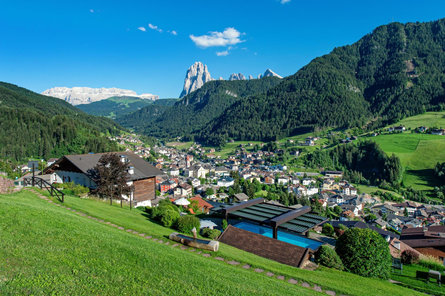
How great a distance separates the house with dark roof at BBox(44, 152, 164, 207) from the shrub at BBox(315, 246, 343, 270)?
1836 cm

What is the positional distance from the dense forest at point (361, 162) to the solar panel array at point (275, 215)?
369ft

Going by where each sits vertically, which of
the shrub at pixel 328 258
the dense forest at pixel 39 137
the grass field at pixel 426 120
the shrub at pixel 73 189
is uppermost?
the grass field at pixel 426 120

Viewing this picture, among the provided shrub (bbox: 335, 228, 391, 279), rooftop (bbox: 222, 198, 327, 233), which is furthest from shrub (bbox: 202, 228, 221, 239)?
shrub (bbox: 335, 228, 391, 279)

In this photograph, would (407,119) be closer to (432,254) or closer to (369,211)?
(369,211)

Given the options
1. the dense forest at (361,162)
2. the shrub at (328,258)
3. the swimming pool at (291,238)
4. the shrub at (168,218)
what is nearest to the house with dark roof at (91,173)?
the shrub at (168,218)

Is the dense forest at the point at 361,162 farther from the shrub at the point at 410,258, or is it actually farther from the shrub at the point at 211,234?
the shrub at the point at 211,234

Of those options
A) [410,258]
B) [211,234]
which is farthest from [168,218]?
[410,258]

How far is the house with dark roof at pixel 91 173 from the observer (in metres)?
26.7

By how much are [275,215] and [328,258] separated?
654 cm

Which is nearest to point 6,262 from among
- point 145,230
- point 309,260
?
point 145,230

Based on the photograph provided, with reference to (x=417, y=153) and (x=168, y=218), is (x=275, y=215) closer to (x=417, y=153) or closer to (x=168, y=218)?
(x=168, y=218)

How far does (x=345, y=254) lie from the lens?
1434 centimetres

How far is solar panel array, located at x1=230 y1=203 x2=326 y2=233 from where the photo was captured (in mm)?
18203

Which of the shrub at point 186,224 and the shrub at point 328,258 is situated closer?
the shrub at point 328,258
